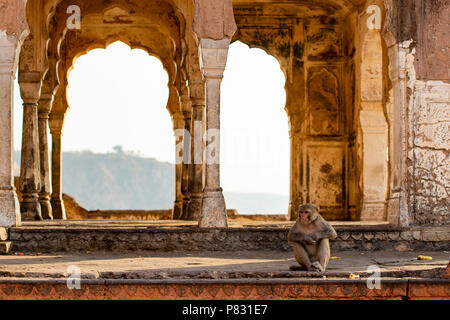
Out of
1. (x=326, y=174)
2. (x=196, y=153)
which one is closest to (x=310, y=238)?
(x=196, y=153)

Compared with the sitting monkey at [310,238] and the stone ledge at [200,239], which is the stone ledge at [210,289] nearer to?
the sitting monkey at [310,238]

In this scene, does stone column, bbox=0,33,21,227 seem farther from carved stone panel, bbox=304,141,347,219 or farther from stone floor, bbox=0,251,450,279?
carved stone panel, bbox=304,141,347,219

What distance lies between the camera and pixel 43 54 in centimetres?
1379

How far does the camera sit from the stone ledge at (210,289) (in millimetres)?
6449

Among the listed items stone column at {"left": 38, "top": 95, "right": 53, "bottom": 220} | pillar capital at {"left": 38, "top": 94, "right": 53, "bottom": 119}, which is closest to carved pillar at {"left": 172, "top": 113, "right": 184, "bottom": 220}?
stone column at {"left": 38, "top": 95, "right": 53, "bottom": 220}

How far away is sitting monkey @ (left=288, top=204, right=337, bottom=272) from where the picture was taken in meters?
6.98

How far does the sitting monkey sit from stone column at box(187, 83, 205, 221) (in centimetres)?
683

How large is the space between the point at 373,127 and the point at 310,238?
8224mm

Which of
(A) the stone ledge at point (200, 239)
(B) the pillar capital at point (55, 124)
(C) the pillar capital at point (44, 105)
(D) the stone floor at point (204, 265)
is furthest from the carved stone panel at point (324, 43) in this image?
(D) the stone floor at point (204, 265)

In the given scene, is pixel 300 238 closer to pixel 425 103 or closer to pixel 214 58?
pixel 214 58

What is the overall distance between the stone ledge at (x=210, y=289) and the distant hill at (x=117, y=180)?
376 feet

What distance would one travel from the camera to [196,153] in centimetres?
1459

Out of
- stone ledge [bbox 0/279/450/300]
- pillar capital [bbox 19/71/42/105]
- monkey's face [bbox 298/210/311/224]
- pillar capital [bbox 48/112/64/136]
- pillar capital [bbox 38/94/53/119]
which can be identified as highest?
pillar capital [bbox 19/71/42/105]
